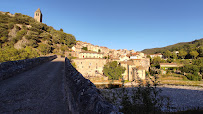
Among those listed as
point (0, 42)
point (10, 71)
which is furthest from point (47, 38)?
point (10, 71)

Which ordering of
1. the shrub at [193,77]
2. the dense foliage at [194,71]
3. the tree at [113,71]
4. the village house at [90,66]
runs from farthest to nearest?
1. the village house at [90,66]
2. the tree at [113,71]
3. the dense foliage at [194,71]
4. the shrub at [193,77]

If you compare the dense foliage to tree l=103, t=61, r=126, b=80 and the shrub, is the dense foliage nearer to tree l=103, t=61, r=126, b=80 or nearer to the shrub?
the shrub

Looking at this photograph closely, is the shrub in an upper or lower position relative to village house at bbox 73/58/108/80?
lower

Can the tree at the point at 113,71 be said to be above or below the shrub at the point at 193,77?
above

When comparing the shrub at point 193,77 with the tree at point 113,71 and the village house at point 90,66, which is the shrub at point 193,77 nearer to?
the tree at point 113,71

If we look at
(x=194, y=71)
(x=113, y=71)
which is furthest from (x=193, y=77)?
(x=113, y=71)

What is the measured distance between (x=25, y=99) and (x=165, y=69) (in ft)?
222

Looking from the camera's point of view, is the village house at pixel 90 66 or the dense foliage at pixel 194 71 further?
the village house at pixel 90 66

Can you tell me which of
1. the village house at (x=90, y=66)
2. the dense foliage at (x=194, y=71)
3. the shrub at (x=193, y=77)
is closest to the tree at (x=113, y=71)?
the village house at (x=90, y=66)

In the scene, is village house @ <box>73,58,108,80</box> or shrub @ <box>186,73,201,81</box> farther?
village house @ <box>73,58,108,80</box>

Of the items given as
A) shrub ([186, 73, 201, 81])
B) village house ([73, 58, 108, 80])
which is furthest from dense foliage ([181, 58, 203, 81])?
village house ([73, 58, 108, 80])

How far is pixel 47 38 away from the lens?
66812 mm

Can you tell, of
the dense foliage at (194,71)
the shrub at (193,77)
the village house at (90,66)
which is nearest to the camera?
the shrub at (193,77)

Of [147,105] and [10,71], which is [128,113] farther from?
[10,71]
